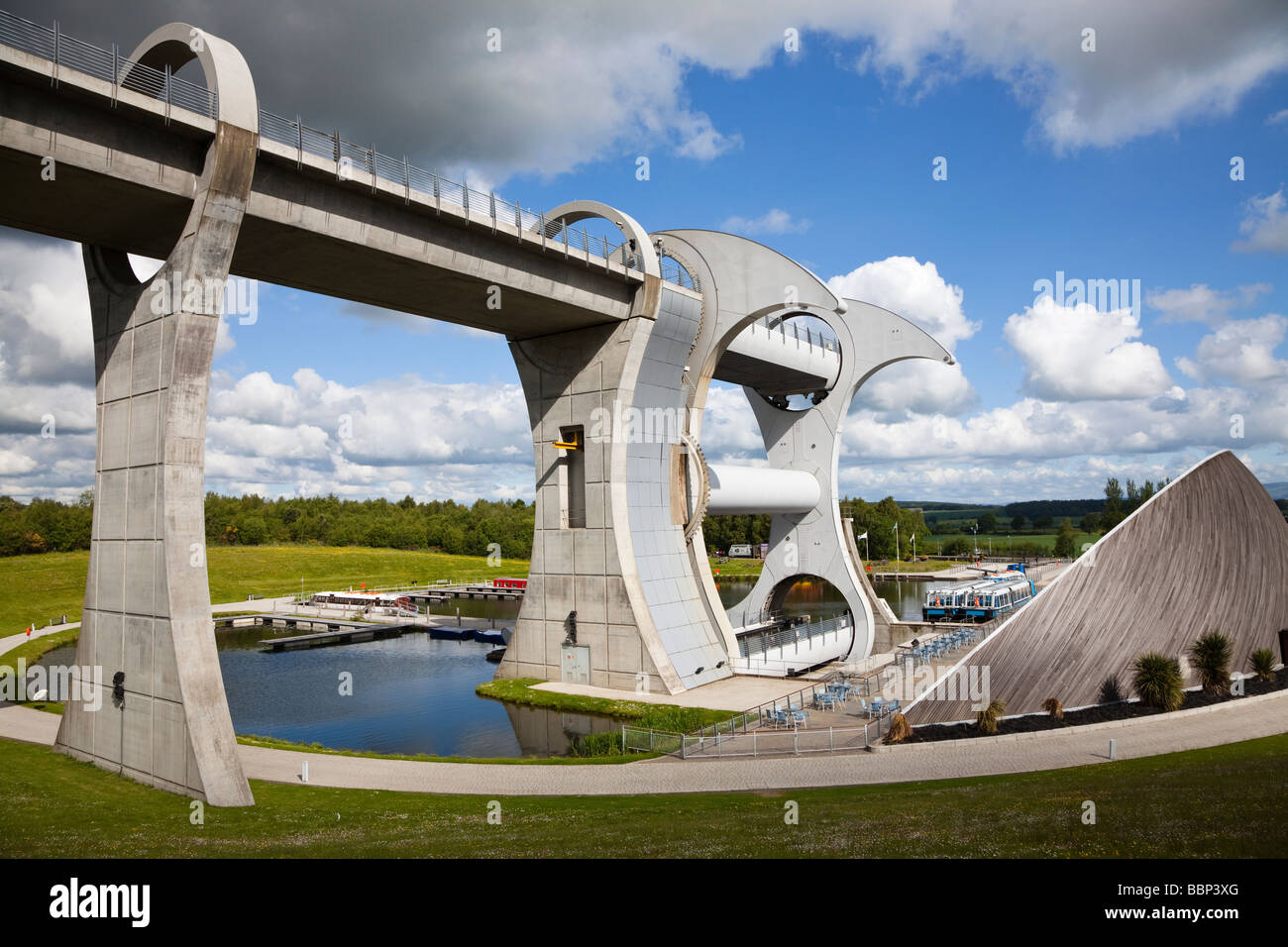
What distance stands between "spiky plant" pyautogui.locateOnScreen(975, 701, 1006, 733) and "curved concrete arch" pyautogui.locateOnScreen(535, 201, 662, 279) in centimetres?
1764

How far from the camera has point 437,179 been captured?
22.8 meters

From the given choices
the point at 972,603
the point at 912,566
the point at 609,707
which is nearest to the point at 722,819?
the point at 609,707

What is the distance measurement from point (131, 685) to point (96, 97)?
11680mm

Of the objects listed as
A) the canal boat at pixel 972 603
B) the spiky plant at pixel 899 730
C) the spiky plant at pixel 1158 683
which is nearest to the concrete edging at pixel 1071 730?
the spiky plant at pixel 899 730

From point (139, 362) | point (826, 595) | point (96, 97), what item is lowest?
point (826, 595)

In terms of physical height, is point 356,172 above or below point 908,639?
above

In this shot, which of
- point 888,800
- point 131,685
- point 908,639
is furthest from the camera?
point 908,639

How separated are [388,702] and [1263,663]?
28646 millimetres

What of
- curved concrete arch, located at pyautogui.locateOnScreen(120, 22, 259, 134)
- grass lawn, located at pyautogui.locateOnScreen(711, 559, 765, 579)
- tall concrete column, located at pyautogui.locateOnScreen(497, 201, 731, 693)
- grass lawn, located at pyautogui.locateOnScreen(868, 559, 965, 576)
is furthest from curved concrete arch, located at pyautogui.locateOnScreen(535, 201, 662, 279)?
grass lawn, located at pyautogui.locateOnScreen(868, 559, 965, 576)

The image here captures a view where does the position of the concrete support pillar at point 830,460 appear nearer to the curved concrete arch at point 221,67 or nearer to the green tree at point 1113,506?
the curved concrete arch at point 221,67

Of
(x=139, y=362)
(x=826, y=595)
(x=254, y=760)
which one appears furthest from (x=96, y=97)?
(x=826, y=595)

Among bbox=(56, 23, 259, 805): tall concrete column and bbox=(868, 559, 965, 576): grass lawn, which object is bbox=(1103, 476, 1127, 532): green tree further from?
bbox=(56, 23, 259, 805): tall concrete column

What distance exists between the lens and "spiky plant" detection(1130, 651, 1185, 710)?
71.8ft
